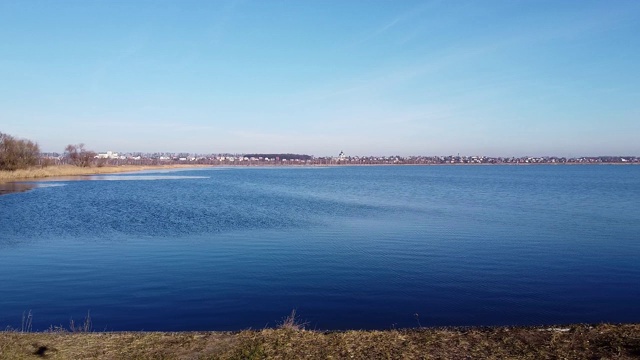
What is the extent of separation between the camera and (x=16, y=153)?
198ft

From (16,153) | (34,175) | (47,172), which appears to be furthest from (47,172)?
(16,153)

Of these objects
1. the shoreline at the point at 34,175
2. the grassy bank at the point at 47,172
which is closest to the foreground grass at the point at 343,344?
the shoreline at the point at 34,175

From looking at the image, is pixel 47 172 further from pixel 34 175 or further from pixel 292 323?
pixel 292 323

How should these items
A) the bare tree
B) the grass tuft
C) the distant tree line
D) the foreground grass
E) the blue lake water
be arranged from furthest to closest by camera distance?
the bare tree
the distant tree line
the blue lake water
the grass tuft
the foreground grass

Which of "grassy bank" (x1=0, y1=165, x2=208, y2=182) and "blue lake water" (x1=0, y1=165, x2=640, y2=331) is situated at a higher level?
"grassy bank" (x1=0, y1=165, x2=208, y2=182)

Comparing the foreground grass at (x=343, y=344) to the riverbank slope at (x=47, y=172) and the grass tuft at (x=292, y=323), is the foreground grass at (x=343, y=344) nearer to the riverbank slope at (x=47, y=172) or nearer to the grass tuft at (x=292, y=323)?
the grass tuft at (x=292, y=323)

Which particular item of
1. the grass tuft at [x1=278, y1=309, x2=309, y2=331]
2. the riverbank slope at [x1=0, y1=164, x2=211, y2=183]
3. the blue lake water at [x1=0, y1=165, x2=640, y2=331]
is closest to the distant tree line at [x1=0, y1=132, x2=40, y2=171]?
the riverbank slope at [x1=0, y1=164, x2=211, y2=183]

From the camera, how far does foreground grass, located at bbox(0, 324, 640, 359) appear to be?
238 inches

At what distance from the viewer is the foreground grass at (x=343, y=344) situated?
6055 millimetres

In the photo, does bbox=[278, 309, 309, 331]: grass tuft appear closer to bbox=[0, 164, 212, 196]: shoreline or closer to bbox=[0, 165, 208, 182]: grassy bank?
bbox=[0, 164, 212, 196]: shoreline

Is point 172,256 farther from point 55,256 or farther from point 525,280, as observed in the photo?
point 525,280

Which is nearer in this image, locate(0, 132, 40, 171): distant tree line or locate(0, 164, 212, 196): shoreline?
locate(0, 164, 212, 196): shoreline

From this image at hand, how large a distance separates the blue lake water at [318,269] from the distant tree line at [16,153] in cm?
3605

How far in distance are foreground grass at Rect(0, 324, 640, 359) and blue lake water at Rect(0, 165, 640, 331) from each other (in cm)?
244
